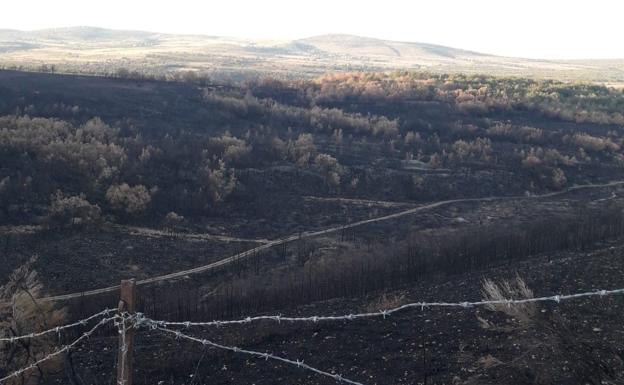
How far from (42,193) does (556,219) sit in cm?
1954

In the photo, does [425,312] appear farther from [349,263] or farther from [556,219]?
[556,219]

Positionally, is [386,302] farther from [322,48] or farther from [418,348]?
[322,48]

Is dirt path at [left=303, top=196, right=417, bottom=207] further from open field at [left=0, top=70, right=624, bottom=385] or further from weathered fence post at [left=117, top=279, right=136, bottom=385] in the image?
weathered fence post at [left=117, top=279, right=136, bottom=385]

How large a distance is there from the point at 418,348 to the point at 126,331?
6639 millimetres

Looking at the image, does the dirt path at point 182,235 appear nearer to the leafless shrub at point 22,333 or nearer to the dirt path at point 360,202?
the dirt path at point 360,202

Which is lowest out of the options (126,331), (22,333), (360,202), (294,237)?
(294,237)

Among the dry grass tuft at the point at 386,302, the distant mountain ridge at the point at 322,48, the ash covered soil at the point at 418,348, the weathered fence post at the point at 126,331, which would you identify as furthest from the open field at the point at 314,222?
the distant mountain ridge at the point at 322,48

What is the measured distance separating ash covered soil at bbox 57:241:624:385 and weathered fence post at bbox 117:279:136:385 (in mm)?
4866

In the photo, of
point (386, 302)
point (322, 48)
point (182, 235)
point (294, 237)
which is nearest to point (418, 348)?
point (386, 302)

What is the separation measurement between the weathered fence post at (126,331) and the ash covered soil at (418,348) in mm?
4866

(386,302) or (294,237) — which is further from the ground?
(386,302)

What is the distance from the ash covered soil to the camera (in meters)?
9.04

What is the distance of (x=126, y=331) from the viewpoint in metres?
5.07

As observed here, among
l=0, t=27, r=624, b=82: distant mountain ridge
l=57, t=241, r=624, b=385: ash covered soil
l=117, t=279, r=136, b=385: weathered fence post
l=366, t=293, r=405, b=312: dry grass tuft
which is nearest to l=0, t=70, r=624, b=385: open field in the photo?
l=57, t=241, r=624, b=385: ash covered soil
